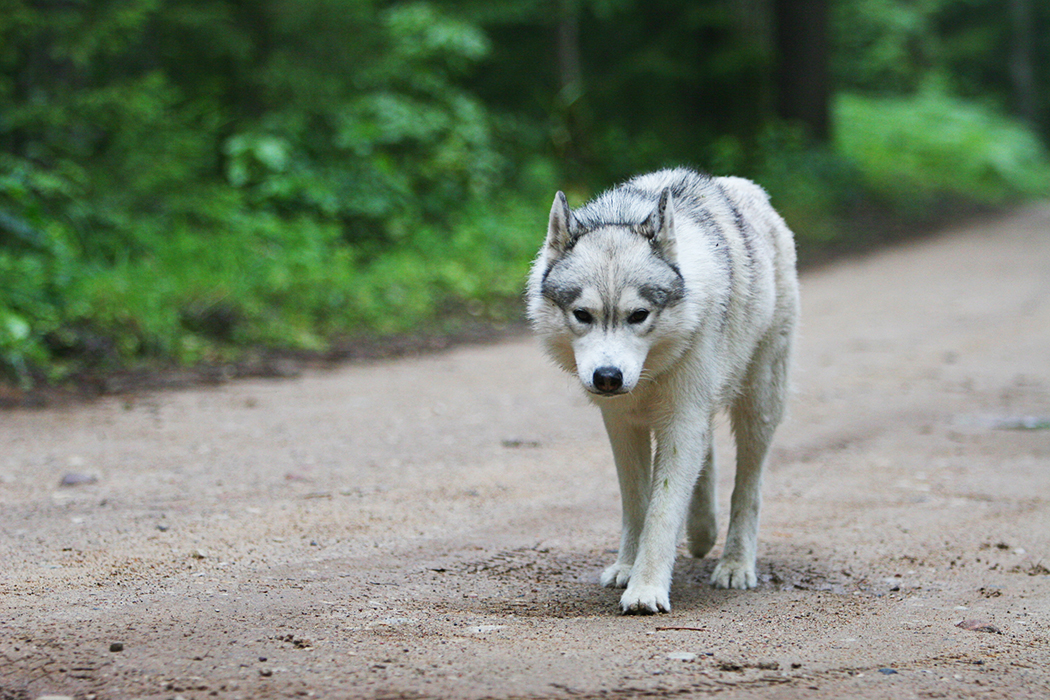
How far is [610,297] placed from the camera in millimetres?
4359

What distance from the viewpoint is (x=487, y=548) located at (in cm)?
527

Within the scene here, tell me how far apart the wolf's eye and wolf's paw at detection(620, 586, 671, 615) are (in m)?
1.07

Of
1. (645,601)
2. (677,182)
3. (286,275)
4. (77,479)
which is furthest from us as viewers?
(286,275)

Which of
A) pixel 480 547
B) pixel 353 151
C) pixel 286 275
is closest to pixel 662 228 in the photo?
pixel 480 547

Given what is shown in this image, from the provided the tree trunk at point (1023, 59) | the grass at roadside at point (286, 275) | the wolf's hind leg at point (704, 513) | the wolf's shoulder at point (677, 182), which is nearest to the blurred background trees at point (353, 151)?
the grass at roadside at point (286, 275)

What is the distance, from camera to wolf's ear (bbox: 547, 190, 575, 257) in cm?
461

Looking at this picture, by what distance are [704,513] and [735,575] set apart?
483 millimetres

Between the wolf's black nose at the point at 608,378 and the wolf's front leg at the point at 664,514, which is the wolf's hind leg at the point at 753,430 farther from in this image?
the wolf's black nose at the point at 608,378

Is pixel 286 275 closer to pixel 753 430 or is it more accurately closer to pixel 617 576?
pixel 753 430

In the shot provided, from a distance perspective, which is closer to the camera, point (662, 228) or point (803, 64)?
point (662, 228)

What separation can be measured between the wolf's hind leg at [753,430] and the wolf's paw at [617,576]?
0.48 metres

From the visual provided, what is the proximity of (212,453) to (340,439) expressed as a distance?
90 cm

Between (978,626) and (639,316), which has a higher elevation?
(639,316)

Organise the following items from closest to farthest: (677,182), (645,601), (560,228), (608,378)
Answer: (608,378) < (645,601) < (560,228) < (677,182)
